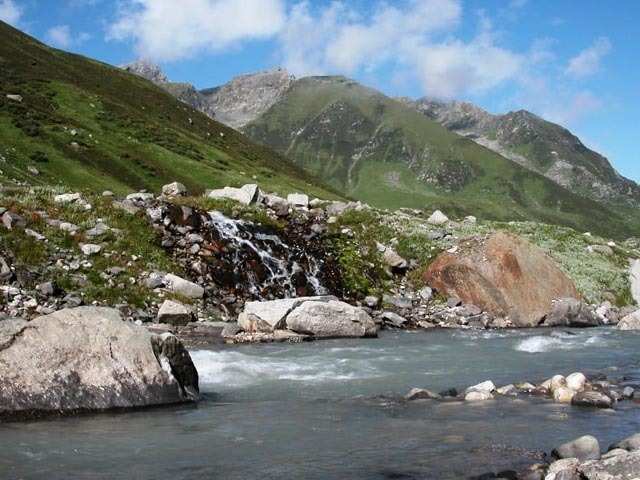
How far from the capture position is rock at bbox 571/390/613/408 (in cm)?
1540

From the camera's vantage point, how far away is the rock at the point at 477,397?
16.2 m

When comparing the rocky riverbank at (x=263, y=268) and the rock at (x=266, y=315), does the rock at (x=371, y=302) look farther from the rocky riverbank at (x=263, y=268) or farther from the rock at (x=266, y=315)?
the rock at (x=266, y=315)

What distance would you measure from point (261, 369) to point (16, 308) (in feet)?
37.3

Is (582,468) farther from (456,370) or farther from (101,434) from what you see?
(456,370)

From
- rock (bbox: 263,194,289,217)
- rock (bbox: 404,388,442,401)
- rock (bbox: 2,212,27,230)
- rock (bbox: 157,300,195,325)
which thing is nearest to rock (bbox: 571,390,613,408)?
rock (bbox: 404,388,442,401)

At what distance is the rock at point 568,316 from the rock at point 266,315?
14.0m

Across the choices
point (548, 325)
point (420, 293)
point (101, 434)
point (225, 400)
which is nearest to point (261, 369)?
point (225, 400)

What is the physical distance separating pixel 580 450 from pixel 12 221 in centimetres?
2738

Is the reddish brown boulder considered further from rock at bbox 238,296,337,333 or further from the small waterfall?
rock at bbox 238,296,337,333

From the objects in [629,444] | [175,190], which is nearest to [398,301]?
[175,190]

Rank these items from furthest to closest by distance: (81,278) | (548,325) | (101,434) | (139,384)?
(548,325) < (81,278) < (139,384) < (101,434)

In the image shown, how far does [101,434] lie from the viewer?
12898mm

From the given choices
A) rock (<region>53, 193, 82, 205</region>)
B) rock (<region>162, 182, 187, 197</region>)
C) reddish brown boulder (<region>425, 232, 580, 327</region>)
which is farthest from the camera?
rock (<region>162, 182, 187, 197</region>)

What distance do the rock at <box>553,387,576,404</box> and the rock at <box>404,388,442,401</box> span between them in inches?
113
